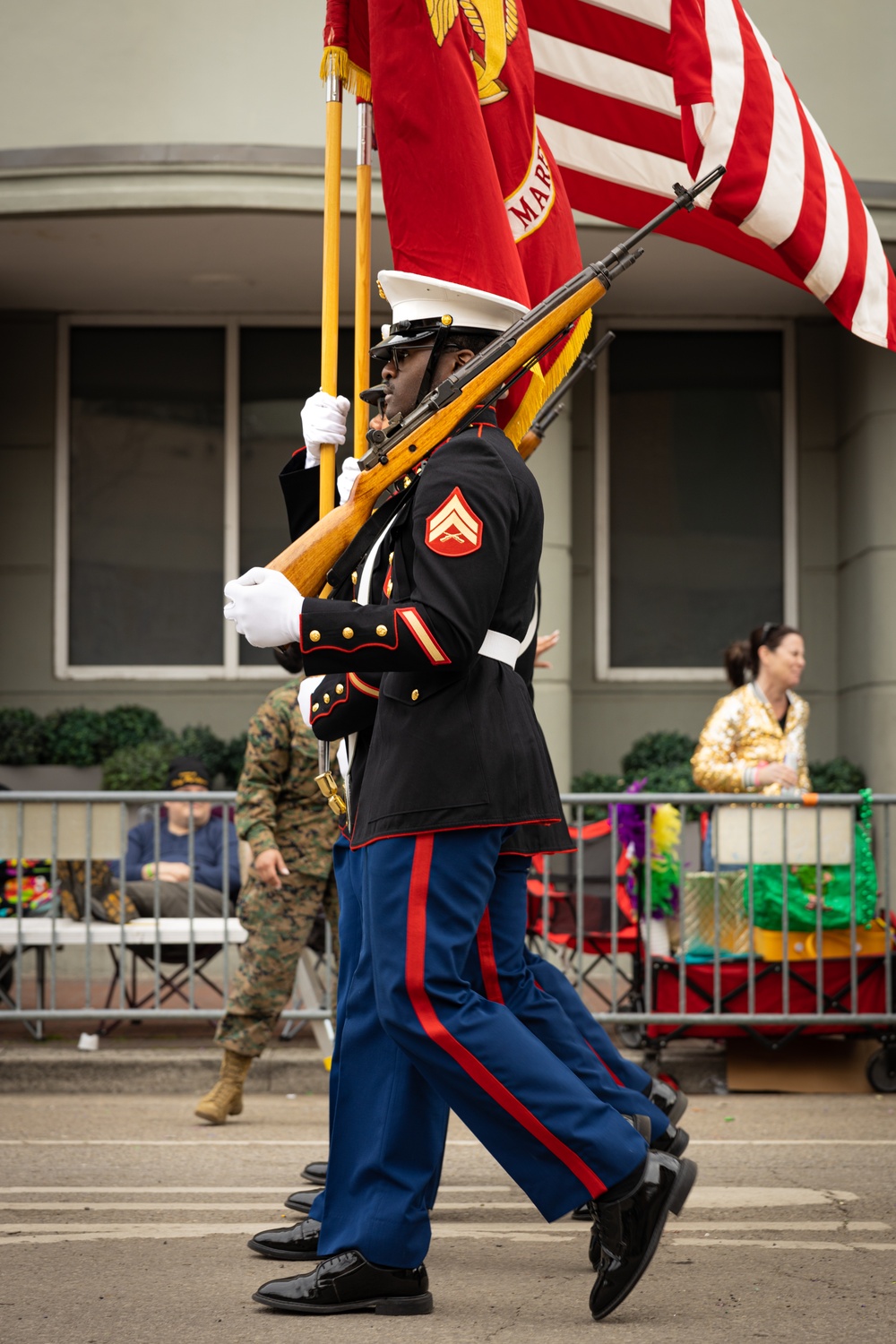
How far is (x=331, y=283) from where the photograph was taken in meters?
4.04

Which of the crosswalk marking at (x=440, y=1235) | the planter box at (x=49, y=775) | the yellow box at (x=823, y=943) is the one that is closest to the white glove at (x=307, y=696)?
the crosswalk marking at (x=440, y=1235)

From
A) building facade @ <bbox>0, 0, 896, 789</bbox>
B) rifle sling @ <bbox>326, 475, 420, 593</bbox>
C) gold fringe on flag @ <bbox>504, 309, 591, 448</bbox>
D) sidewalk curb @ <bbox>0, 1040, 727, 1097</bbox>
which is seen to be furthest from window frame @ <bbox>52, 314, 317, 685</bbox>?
rifle sling @ <bbox>326, 475, 420, 593</bbox>

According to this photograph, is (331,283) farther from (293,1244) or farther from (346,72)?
(293,1244)

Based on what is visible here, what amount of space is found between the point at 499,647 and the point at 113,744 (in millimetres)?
8402

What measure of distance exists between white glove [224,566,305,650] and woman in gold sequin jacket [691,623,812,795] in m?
4.61

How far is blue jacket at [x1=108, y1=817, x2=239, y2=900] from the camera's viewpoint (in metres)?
8.16

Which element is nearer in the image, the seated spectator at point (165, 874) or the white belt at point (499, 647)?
the white belt at point (499, 647)

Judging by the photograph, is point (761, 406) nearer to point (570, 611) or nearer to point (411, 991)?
point (570, 611)

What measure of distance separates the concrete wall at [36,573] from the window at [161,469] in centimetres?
20

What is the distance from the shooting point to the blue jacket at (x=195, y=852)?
321 inches

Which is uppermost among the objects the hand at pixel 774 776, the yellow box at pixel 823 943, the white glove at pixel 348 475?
the white glove at pixel 348 475

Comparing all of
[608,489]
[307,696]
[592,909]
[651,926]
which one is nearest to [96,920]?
[592,909]

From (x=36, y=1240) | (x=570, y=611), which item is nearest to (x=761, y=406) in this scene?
(x=570, y=611)

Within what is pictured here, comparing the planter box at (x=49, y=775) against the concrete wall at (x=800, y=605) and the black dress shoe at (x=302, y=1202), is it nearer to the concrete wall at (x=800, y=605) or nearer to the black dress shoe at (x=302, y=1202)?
the concrete wall at (x=800, y=605)
